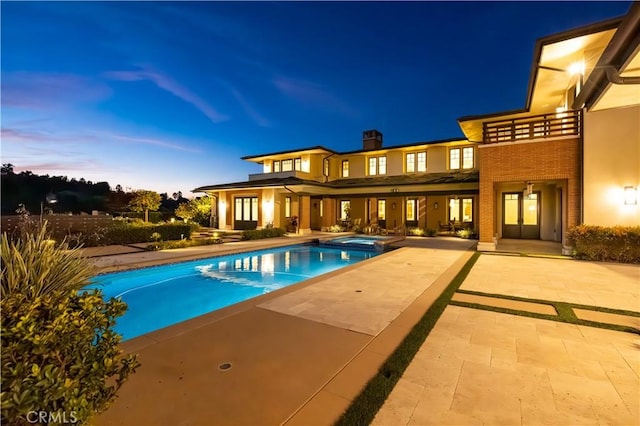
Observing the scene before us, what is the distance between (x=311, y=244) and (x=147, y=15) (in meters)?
12.7

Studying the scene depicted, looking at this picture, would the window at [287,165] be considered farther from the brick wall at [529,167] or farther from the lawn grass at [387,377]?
the lawn grass at [387,377]

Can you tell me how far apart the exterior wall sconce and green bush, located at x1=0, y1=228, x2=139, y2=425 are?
14.0 metres

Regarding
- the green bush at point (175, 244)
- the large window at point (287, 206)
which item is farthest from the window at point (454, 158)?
the green bush at point (175, 244)

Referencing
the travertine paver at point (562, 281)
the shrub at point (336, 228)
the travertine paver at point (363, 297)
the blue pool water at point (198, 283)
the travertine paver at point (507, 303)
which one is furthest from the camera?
the shrub at point (336, 228)

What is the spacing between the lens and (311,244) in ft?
53.8

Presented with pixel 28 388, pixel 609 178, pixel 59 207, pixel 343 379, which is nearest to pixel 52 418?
pixel 28 388

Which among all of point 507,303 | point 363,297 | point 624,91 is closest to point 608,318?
point 507,303

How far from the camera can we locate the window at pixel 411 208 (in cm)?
2064

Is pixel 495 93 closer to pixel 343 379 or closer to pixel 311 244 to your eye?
pixel 311 244

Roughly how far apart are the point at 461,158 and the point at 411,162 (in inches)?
131

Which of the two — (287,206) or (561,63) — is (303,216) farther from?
(561,63)

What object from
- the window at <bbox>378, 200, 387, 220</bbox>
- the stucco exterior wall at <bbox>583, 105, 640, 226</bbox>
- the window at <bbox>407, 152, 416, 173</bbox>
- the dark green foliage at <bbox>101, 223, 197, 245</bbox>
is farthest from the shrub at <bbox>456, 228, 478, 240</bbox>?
the dark green foliage at <bbox>101, 223, 197, 245</bbox>

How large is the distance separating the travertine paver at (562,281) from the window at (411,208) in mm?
10827

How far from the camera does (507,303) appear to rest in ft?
18.3
